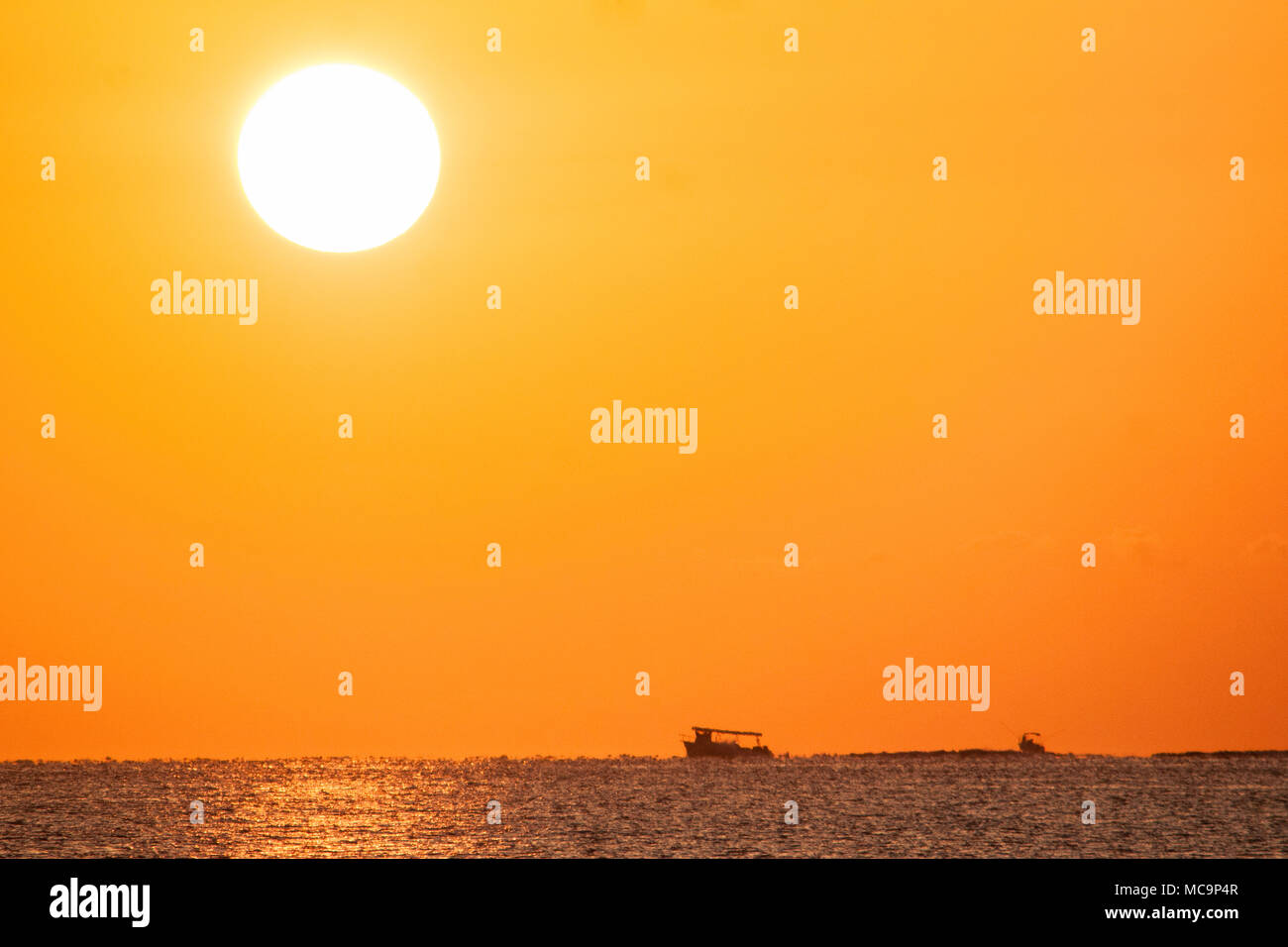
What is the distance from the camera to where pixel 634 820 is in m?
116

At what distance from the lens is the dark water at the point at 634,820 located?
3519 inches

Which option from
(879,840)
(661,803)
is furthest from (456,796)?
(879,840)

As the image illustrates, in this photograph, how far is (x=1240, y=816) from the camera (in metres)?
131

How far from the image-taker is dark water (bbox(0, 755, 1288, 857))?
89.4 metres
